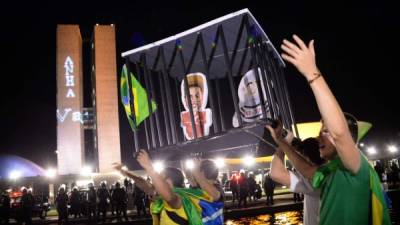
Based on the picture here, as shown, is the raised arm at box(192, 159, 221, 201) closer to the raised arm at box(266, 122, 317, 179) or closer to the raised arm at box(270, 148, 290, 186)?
the raised arm at box(270, 148, 290, 186)

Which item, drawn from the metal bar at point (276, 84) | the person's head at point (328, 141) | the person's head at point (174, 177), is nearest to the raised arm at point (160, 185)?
the person's head at point (174, 177)

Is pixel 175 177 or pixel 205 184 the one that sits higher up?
pixel 175 177

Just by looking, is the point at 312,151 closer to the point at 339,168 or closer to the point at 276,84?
the point at 339,168

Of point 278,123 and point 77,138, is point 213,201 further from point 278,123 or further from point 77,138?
point 77,138

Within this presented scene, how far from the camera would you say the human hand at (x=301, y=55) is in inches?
92.2

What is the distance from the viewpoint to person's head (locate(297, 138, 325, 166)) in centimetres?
359

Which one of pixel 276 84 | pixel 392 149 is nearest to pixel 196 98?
pixel 276 84

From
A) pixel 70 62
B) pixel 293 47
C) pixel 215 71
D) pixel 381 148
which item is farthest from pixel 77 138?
pixel 293 47

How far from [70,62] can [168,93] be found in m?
38.0

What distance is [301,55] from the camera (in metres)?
2.37

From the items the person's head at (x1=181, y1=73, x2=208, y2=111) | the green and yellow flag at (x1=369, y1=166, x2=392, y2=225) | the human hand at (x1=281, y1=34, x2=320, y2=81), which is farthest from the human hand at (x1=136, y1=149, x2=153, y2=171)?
the person's head at (x1=181, y1=73, x2=208, y2=111)

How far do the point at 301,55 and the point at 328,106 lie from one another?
363 millimetres

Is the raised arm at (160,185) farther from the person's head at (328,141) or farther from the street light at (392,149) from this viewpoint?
the street light at (392,149)

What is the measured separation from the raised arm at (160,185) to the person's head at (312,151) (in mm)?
1324
